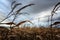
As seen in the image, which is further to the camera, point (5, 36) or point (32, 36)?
point (32, 36)

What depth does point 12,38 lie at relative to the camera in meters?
2.29

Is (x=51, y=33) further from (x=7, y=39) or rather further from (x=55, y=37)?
(x=7, y=39)

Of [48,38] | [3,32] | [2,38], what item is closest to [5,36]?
[2,38]

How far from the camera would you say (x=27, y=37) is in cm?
243

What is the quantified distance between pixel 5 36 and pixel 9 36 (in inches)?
2.2

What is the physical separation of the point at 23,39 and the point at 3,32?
1.05ft

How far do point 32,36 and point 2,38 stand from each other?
442mm

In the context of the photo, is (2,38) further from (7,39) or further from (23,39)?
(23,39)

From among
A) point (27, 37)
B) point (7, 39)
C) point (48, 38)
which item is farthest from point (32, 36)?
point (7, 39)

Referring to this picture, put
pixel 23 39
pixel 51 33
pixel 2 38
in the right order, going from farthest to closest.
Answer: pixel 51 33
pixel 23 39
pixel 2 38

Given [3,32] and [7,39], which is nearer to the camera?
[7,39]

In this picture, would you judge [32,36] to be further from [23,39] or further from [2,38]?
[2,38]

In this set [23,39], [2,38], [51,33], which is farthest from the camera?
[51,33]

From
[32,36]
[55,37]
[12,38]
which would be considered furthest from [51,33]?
[12,38]
